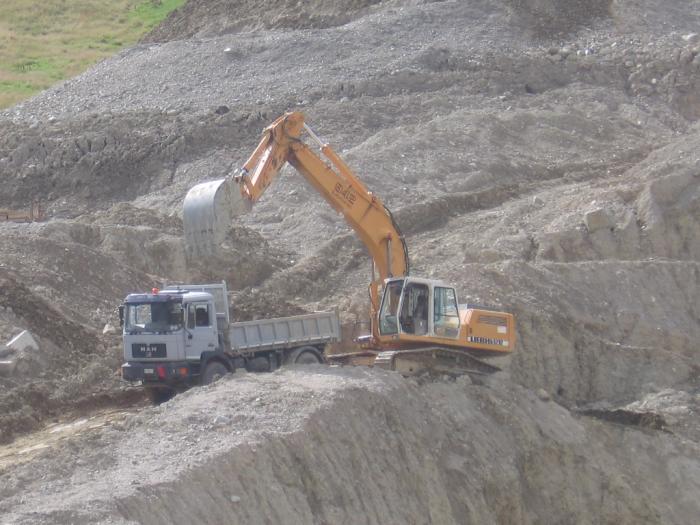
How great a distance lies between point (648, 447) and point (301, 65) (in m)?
24.3

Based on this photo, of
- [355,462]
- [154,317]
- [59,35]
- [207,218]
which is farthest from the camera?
[59,35]

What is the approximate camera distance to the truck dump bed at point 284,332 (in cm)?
2145

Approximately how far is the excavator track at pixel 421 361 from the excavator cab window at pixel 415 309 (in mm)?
410

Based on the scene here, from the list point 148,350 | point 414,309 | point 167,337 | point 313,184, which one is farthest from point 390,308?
point 148,350

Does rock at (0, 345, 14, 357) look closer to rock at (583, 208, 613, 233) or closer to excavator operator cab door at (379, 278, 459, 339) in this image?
excavator operator cab door at (379, 278, 459, 339)

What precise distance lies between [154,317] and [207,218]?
235cm

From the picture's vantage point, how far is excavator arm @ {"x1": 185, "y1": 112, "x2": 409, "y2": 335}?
63.1 feet

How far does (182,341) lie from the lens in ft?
67.6

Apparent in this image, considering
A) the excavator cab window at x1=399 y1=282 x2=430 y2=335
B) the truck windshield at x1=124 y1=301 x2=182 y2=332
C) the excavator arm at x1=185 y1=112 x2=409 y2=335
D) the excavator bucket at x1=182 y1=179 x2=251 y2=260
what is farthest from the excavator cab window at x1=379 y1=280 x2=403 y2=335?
the excavator bucket at x1=182 y1=179 x2=251 y2=260

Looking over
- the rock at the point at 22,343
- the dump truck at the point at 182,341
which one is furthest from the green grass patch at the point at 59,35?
the dump truck at the point at 182,341

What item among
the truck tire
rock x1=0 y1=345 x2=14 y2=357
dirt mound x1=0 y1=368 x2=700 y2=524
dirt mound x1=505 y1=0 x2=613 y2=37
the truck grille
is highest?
dirt mound x1=505 y1=0 x2=613 y2=37

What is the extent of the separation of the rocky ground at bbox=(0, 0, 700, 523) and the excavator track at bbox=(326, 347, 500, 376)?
485mm

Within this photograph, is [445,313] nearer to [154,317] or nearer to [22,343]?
[154,317]

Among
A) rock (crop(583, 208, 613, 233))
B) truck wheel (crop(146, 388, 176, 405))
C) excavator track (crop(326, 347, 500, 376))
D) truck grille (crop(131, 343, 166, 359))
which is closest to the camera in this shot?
truck grille (crop(131, 343, 166, 359))
